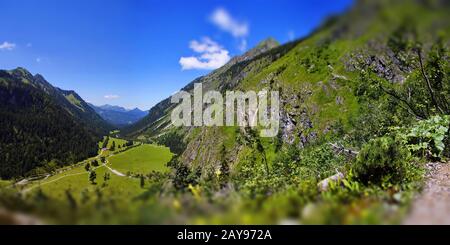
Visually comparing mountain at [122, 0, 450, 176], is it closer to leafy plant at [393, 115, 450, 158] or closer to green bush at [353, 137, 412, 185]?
leafy plant at [393, 115, 450, 158]

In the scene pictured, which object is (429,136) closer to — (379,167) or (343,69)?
(379,167)

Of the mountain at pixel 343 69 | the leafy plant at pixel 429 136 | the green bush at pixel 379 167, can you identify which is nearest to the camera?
the mountain at pixel 343 69

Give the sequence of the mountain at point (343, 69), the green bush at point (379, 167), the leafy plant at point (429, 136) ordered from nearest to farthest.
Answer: the mountain at point (343, 69), the green bush at point (379, 167), the leafy plant at point (429, 136)

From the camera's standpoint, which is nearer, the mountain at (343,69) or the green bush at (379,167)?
the mountain at (343,69)

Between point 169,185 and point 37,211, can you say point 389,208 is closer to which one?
point 169,185

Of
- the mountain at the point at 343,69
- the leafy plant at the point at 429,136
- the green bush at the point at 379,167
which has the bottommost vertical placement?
the green bush at the point at 379,167

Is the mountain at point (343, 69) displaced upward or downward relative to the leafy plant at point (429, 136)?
upward

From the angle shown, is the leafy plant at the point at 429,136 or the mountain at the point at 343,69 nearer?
the mountain at the point at 343,69

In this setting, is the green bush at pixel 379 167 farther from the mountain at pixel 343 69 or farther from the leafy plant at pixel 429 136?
Answer: the leafy plant at pixel 429 136

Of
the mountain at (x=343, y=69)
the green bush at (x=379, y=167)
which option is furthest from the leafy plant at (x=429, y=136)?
the green bush at (x=379, y=167)

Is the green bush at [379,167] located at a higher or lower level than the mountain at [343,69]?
lower

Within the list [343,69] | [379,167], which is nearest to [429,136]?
[379,167]

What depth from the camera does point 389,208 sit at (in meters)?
6.60
